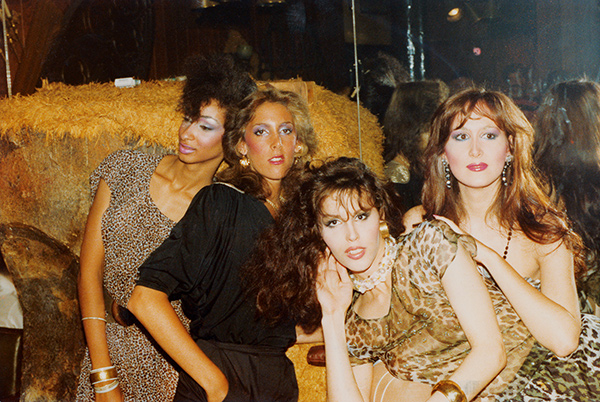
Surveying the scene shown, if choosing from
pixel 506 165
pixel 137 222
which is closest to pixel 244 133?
pixel 137 222

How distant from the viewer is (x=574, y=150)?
1973 mm

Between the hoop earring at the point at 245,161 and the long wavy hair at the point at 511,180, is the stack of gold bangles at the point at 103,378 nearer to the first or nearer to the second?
the hoop earring at the point at 245,161

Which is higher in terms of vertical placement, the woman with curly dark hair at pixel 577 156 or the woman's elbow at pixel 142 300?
the woman with curly dark hair at pixel 577 156

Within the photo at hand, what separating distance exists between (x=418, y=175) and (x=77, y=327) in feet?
5.82

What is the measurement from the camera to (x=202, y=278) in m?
2.16

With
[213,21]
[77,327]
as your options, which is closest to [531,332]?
[213,21]

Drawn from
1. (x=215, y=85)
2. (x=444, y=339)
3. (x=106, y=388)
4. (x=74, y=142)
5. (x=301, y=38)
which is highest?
(x=301, y=38)

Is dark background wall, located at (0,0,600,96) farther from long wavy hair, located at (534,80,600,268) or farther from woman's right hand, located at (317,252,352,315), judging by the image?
woman's right hand, located at (317,252,352,315)

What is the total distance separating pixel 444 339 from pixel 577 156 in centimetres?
84

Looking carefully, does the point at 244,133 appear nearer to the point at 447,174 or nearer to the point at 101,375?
the point at 447,174

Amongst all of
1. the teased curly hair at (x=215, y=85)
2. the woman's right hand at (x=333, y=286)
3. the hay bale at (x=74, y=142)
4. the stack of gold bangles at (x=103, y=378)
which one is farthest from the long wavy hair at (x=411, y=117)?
the stack of gold bangles at (x=103, y=378)

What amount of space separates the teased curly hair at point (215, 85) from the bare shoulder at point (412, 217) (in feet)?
2.80

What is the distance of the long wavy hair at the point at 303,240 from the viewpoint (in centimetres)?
194

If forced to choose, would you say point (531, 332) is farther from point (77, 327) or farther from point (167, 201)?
point (77, 327)
